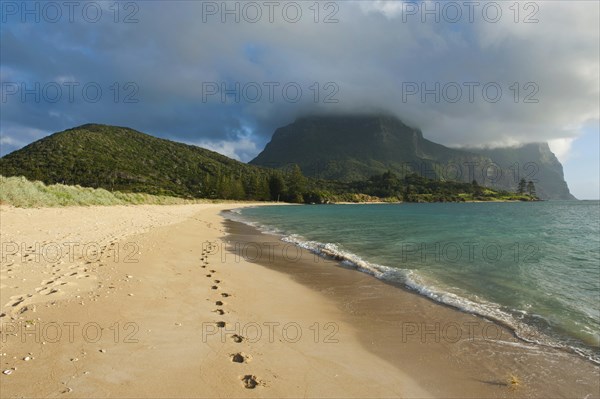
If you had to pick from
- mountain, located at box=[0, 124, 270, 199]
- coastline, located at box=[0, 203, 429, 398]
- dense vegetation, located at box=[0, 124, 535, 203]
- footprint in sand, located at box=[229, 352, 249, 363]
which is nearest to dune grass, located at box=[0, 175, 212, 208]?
coastline, located at box=[0, 203, 429, 398]

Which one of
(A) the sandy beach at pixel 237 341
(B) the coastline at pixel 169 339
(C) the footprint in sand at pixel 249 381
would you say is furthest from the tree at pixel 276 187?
(C) the footprint in sand at pixel 249 381

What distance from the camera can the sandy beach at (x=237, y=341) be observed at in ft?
14.5

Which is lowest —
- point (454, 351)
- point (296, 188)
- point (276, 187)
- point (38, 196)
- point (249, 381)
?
point (454, 351)

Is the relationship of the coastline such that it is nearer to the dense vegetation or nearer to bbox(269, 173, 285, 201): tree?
the dense vegetation

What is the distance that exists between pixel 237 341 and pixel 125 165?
382ft

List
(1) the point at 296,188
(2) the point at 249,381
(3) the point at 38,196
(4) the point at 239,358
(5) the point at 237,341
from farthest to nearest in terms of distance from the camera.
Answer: (1) the point at 296,188 → (3) the point at 38,196 → (5) the point at 237,341 → (4) the point at 239,358 → (2) the point at 249,381

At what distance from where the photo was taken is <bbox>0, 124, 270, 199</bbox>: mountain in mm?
88062

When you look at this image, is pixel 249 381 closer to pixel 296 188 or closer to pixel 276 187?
pixel 276 187

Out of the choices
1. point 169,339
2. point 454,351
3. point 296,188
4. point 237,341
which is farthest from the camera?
point 296,188

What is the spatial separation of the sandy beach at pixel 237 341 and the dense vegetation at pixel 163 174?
6986cm

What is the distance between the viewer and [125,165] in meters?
108

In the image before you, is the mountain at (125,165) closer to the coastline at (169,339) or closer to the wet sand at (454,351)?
the coastline at (169,339)

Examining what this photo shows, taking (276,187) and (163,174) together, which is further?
(276,187)

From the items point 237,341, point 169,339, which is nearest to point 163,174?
point 169,339
